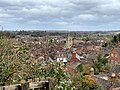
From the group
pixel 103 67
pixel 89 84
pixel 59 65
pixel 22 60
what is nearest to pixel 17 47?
pixel 22 60

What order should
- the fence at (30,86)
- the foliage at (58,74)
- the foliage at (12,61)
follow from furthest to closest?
1. the foliage at (58,74)
2. the foliage at (12,61)
3. the fence at (30,86)

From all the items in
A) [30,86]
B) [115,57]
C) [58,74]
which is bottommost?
[115,57]

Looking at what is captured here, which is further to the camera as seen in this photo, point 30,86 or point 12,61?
point 12,61

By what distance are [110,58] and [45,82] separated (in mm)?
38668

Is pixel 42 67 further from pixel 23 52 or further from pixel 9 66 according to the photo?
pixel 9 66

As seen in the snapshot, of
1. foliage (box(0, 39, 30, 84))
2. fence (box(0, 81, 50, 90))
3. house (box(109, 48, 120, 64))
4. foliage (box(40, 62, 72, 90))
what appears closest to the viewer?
fence (box(0, 81, 50, 90))

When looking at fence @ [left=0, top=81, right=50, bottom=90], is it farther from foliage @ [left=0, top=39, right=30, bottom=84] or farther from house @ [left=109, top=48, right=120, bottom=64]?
house @ [left=109, top=48, right=120, bottom=64]

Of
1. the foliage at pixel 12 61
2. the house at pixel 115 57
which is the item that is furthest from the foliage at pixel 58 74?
the house at pixel 115 57

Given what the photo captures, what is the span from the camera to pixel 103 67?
112 feet

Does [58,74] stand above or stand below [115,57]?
above

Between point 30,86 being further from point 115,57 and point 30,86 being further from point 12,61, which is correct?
point 115,57

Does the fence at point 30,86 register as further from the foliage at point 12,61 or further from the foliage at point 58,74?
the foliage at point 58,74

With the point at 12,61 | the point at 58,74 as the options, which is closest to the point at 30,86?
the point at 12,61

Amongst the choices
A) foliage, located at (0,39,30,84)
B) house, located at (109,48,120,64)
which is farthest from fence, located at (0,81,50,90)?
house, located at (109,48,120,64)
